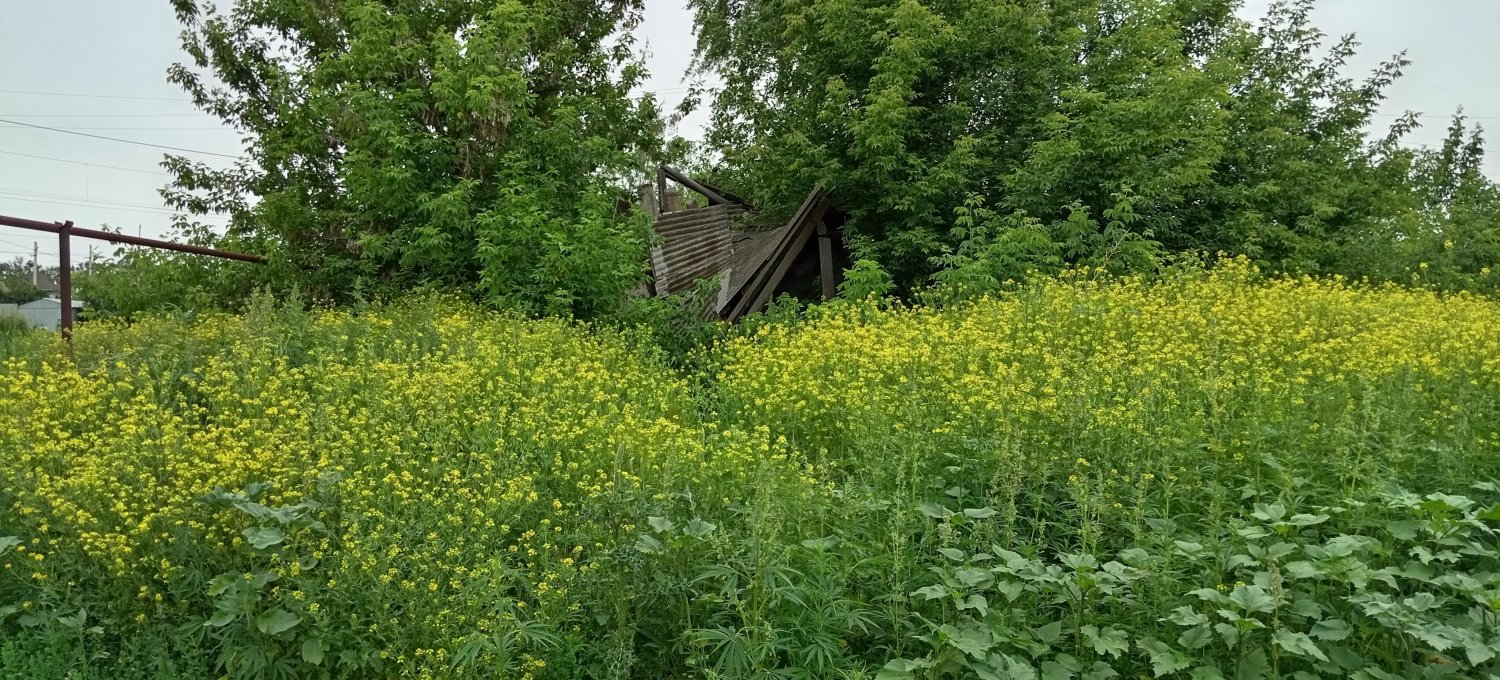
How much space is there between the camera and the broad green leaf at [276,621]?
9.48ft

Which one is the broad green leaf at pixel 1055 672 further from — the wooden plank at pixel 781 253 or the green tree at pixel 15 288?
the green tree at pixel 15 288

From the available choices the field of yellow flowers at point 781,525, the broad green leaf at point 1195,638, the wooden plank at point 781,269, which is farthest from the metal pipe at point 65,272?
the broad green leaf at point 1195,638

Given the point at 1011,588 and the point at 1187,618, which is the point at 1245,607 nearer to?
the point at 1187,618

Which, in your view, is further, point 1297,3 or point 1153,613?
point 1297,3

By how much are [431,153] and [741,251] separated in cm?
496

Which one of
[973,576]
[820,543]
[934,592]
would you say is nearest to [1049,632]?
[973,576]

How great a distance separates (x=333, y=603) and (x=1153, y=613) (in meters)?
3.02

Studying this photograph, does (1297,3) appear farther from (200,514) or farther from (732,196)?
(200,514)

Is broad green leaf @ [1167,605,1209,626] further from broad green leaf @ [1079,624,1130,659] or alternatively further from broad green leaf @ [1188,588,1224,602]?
broad green leaf @ [1079,624,1130,659]

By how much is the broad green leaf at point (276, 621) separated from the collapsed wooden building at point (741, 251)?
6.74 metres

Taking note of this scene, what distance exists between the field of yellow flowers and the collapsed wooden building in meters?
5.35

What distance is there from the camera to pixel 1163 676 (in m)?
2.77

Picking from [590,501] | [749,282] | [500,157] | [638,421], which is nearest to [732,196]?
[749,282]

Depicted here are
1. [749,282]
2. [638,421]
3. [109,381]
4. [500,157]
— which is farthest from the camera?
[749,282]
